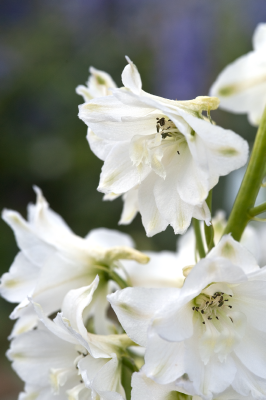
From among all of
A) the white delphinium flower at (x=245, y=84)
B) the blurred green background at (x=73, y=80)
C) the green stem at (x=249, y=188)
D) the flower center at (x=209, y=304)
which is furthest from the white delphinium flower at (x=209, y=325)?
the blurred green background at (x=73, y=80)

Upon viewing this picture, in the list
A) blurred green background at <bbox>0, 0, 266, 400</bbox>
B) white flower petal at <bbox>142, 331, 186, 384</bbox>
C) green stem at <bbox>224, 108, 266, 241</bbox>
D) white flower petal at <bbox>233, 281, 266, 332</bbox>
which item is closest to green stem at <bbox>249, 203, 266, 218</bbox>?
green stem at <bbox>224, 108, 266, 241</bbox>

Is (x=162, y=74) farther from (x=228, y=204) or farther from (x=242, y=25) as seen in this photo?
(x=228, y=204)

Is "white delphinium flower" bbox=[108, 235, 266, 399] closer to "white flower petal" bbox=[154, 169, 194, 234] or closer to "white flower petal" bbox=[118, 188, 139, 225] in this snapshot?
"white flower petal" bbox=[154, 169, 194, 234]

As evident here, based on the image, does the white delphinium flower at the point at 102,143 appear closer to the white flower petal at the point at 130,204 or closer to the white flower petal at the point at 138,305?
the white flower petal at the point at 130,204

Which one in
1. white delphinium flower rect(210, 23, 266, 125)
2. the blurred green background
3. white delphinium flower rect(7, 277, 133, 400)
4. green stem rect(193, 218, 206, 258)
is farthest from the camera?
the blurred green background

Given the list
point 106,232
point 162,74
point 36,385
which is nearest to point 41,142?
point 162,74

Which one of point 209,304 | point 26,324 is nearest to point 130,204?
point 209,304
